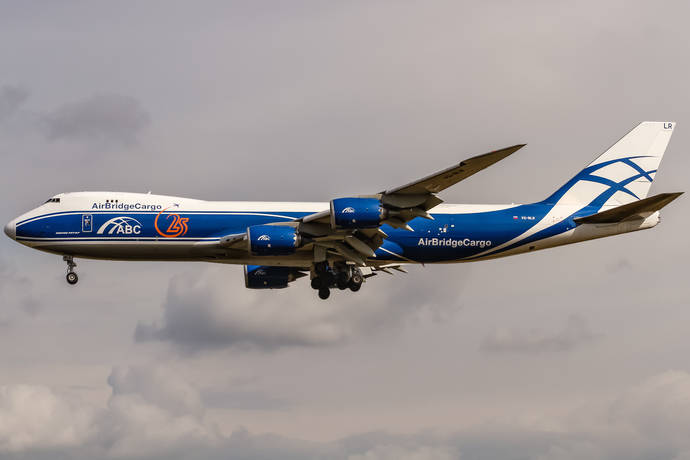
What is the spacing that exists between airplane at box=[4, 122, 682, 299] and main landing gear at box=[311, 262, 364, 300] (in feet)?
0.20

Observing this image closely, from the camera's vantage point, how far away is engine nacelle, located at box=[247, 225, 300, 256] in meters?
48.5

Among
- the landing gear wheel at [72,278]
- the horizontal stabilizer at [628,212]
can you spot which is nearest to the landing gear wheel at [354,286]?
the horizontal stabilizer at [628,212]

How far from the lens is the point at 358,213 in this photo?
46281mm

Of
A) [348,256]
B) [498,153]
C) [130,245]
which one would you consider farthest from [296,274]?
[498,153]

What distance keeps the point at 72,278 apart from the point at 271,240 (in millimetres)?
11263

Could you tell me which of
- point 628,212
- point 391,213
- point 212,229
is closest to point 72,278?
point 212,229

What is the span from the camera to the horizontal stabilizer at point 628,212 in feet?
167

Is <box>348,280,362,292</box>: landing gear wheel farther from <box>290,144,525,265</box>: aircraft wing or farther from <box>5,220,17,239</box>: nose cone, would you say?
<box>5,220,17,239</box>: nose cone

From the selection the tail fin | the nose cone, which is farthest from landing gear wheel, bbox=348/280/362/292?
the nose cone

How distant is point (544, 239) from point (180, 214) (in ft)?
66.1

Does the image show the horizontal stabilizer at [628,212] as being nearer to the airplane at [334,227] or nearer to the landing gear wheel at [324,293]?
the airplane at [334,227]

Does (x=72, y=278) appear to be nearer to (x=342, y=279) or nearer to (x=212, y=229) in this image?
(x=212, y=229)

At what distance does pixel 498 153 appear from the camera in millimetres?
40469

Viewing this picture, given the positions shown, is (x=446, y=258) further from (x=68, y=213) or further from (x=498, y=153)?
(x=68, y=213)
